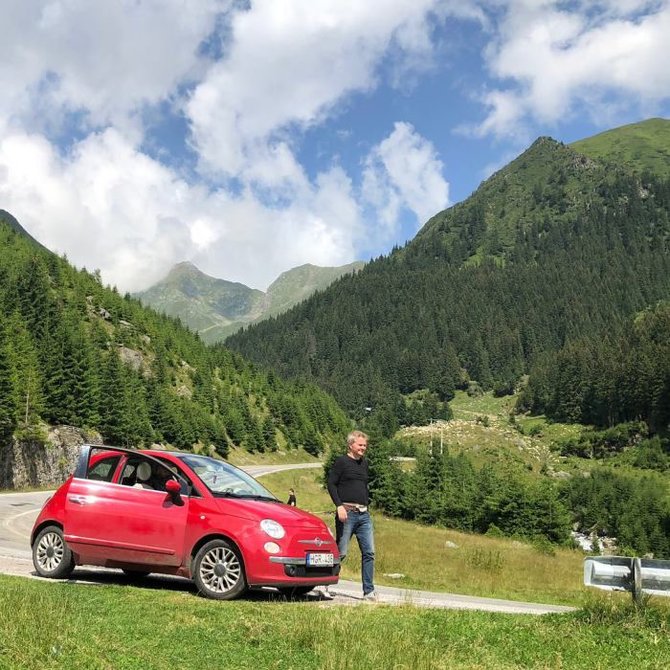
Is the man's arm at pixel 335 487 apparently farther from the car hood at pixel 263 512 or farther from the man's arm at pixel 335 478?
the car hood at pixel 263 512

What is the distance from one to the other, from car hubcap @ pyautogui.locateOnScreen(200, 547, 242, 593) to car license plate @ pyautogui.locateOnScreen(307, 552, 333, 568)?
104cm

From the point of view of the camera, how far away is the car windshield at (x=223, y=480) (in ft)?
32.0

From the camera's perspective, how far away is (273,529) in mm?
8883

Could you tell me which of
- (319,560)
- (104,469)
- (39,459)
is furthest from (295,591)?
(39,459)

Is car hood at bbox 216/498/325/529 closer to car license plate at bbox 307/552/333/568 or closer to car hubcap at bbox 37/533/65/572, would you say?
car license plate at bbox 307/552/333/568

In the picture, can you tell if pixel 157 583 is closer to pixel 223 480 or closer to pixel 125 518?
pixel 125 518

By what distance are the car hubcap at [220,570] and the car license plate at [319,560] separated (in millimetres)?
1037

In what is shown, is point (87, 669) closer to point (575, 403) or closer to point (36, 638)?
point (36, 638)

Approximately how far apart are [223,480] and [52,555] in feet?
10.3

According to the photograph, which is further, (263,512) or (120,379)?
(120,379)

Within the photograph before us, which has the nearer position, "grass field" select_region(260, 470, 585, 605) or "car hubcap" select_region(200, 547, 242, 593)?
"car hubcap" select_region(200, 547, 242, 593)

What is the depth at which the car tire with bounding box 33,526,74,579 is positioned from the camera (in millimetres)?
10031

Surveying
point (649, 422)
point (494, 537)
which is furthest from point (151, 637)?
point (649, 422)

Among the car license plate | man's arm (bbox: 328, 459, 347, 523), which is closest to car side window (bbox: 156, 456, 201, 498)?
the car license plate
